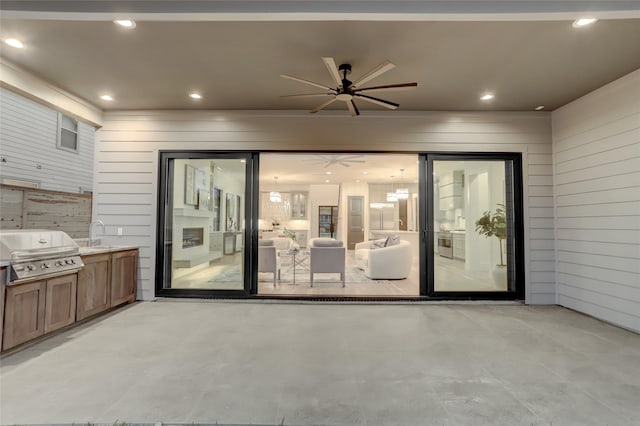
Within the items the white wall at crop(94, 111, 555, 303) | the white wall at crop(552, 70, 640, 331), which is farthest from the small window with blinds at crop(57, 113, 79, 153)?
the white wall at crop(552, 70, 640, 331)

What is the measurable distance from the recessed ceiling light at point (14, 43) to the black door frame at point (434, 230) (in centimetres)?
490

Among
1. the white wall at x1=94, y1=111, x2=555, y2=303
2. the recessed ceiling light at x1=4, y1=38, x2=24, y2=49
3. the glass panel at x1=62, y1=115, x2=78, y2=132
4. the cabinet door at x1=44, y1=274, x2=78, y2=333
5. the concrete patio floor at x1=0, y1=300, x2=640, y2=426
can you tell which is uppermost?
the glass panel at x1=62, y1=115, x2=78, y2=132

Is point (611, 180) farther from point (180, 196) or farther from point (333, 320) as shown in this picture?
point (180, 196)

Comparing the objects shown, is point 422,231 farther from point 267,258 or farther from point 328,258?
point 267,258

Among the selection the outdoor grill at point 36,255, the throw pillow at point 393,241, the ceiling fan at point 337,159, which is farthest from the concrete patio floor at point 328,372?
the ceiling fan at point 337,159

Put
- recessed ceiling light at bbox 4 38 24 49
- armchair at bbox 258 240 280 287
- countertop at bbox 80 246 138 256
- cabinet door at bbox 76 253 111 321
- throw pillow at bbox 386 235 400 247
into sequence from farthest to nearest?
throw pillow at bbox 386 235 400 247, armchair at bbox 258 240 280 287, countertop at bbox 80 246 138 256, cabinet door at bbox 76 253 111 321, recessed ceiling light at bbox 4 38 24 49

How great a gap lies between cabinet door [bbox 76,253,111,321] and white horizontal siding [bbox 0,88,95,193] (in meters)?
4.05

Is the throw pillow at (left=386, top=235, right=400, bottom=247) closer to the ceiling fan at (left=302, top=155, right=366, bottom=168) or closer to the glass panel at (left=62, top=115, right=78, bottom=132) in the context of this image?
the ceiling fan at (left=302, top=155, right=366, bottom=168)

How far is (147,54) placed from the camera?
318 centimetres

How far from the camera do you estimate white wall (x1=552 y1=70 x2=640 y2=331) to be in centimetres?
352

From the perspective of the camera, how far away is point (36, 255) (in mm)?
2881

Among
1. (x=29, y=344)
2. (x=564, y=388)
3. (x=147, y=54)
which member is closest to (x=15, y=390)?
(x=29, y=344)

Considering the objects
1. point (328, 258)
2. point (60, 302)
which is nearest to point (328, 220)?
point (328, 258)

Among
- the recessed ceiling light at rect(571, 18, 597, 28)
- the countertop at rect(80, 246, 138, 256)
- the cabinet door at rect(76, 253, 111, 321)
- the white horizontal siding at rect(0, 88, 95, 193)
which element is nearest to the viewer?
the recessed ceiling light at rect(571, 18, 597, 28)
